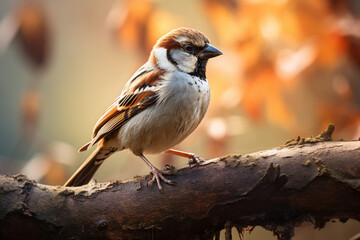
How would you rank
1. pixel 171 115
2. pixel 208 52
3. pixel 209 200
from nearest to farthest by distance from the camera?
pixel 209 200 → pixel 171 115 → pixel 208 52

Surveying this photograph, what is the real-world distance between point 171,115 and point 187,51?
35cm

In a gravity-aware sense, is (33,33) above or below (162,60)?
above

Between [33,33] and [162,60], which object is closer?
[162,60]

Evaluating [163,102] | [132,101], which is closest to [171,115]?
[163,102]

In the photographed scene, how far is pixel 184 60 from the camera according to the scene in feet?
7.52

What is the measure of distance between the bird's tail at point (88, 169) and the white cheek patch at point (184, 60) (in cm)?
58

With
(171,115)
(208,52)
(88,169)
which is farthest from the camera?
(88,169)

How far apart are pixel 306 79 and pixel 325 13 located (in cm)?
39

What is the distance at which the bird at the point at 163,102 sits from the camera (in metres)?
2.16

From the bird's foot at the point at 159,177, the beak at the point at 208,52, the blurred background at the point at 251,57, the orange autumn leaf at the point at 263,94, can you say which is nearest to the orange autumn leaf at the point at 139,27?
the blurred background at the point at 251,57

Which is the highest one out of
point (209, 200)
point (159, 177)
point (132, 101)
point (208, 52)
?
point (208, 52)

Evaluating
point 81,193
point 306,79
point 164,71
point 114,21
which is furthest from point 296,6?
point 81,193

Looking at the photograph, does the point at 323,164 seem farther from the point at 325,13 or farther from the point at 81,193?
the point at 325,13

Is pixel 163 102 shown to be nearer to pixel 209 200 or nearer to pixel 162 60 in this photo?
pixel 162 60
